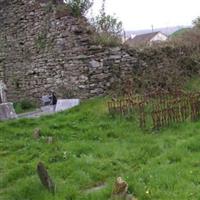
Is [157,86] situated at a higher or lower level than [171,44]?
lower

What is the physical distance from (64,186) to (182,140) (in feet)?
8.00

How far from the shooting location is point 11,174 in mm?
6344

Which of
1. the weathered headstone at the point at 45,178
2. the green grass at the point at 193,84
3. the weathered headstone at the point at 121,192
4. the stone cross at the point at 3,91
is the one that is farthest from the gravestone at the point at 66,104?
the weathered headstone at the point at 121,192

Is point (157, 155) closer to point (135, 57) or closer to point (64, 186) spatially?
point (64, 186)

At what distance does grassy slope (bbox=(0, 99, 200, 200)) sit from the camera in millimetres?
5297

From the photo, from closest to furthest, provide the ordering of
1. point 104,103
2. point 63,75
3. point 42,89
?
point 104,103 → point 63,75 → point 42,89

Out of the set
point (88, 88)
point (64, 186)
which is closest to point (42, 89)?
point (88, 88)

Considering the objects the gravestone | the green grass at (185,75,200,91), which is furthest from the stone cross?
the green grass at (185,75,200,91)

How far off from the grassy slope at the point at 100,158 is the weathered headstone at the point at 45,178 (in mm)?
107

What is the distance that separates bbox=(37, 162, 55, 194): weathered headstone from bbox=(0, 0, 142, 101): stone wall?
682 centimetres

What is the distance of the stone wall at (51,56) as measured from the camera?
12055 millimetres

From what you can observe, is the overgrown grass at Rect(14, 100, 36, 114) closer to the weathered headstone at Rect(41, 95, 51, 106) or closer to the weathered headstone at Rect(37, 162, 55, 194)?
the weathered headstone at Rect(41, 95, 51, 106)

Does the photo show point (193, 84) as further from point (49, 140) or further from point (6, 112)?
point (49, 140)

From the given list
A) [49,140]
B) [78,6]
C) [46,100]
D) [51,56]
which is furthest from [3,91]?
[49,140]
